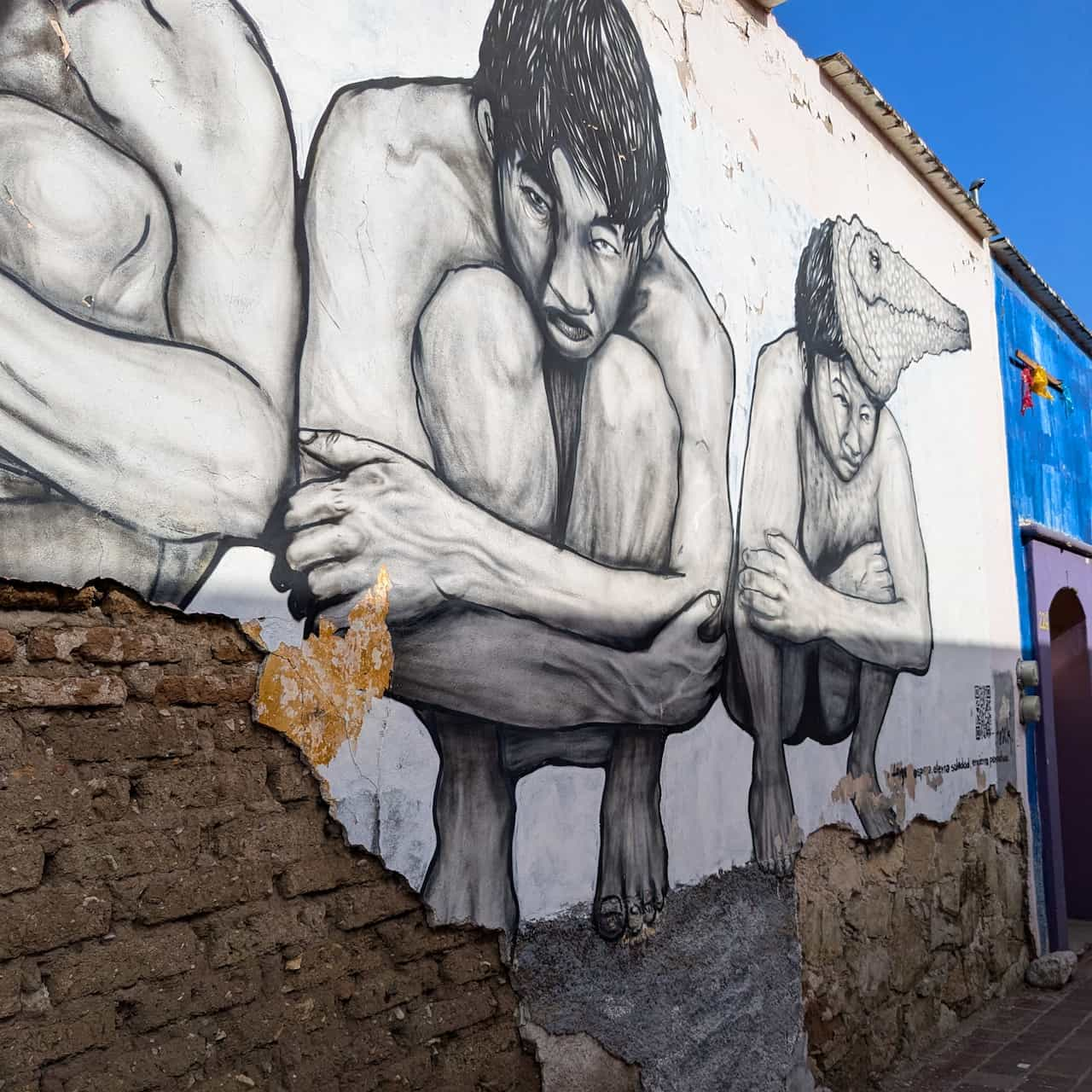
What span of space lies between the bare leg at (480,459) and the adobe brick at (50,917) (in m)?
0.82

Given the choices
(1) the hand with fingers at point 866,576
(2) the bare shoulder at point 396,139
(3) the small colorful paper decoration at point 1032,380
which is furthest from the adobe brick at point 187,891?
(3) the small colorful paper decoration at point 1032,380

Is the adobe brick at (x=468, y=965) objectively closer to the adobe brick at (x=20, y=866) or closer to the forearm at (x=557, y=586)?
the forearm at (x=557, y=586)

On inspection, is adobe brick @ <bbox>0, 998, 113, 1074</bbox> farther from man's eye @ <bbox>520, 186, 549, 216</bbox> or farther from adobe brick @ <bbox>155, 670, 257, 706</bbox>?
man's eye @ <bbox>520, 186, 549, 216</bbox>

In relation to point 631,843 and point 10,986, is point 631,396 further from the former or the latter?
point 10,986

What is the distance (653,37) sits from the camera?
154 inches

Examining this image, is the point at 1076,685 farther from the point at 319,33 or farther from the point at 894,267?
the point at 319,33

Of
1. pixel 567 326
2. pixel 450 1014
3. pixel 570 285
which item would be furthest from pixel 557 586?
pixel 450 1014

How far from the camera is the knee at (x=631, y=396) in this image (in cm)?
348

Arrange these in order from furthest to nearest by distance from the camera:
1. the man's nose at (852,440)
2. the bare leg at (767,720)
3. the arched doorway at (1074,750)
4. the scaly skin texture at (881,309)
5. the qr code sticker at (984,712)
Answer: the arched doorway at (1074,750) → the qr code sticker at (984,712) → the scaly skin texture at (881,309) → the man's nose at (852,440) → the bare leg at (767,720)

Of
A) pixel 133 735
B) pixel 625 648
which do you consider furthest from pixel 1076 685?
pixel 133 735

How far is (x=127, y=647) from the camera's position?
6.93 feet

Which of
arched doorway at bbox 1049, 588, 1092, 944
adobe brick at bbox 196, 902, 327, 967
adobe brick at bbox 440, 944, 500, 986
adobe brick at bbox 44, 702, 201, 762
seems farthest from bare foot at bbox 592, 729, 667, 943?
arched doorway at bbox 1049, 588, 1092, 944

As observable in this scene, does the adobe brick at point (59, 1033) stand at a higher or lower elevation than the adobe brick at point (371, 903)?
lower

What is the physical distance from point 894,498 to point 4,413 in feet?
14.0
